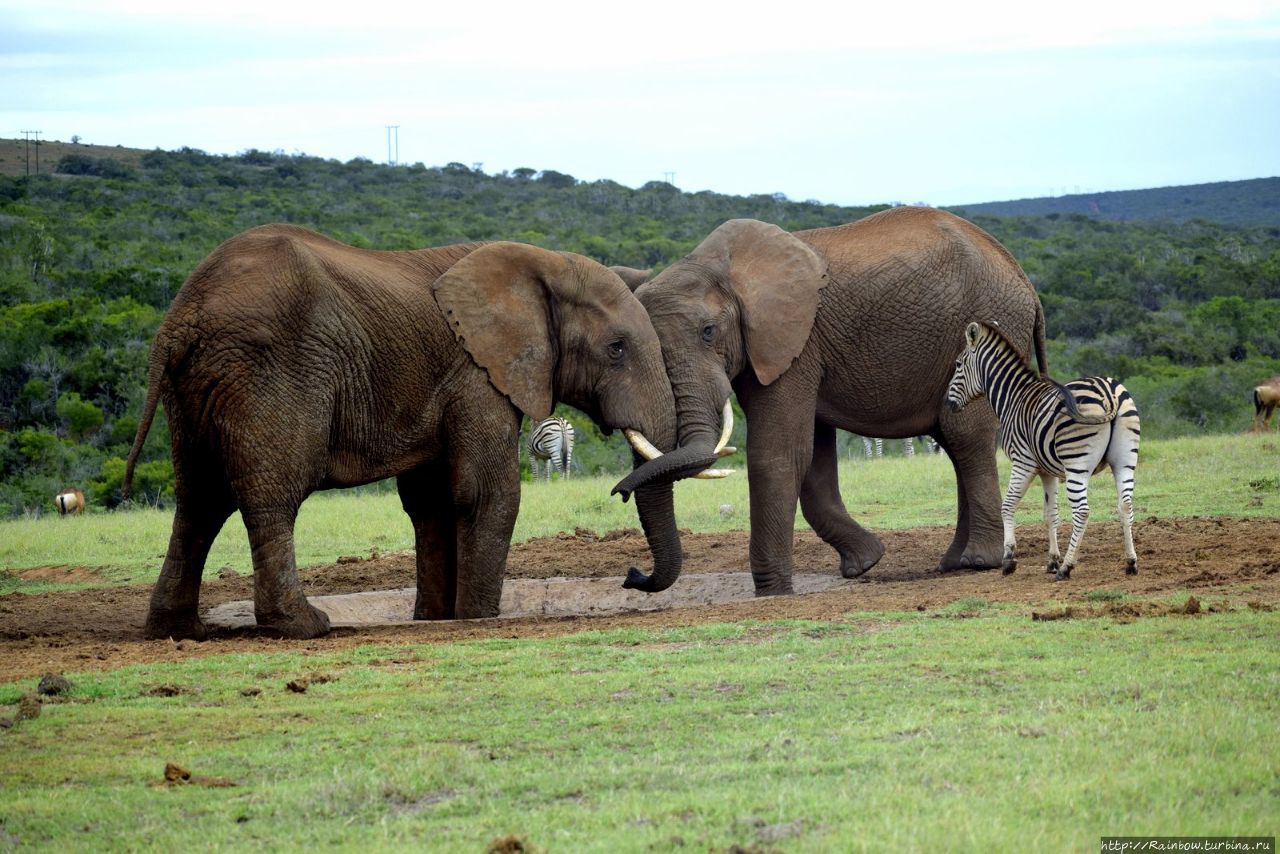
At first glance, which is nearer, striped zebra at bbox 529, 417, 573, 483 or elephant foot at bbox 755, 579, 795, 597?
elephant foot at bbox 755, 579, 795, 597

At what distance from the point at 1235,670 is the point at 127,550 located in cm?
1146

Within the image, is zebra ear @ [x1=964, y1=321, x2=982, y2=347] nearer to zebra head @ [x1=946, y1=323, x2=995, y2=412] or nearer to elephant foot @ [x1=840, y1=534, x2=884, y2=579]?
zebra head @ [x1=946, y1=323, x2=995, y2=412]

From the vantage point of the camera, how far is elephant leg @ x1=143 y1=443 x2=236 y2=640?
1027cm

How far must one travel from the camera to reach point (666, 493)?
1112cm

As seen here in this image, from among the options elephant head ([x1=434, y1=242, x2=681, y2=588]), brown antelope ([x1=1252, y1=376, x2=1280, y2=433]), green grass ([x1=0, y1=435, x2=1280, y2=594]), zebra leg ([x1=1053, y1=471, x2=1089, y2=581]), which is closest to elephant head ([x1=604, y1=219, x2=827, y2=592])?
elephant head ([x1=434, y1=242, x2=681, y2=588])

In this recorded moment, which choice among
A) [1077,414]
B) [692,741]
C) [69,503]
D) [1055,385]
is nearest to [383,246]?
[69,503]

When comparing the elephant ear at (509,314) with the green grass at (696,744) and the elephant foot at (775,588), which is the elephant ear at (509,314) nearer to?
the elephant foot at (775,588)

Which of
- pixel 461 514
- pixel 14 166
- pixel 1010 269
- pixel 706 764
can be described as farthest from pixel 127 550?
pixel 14 166

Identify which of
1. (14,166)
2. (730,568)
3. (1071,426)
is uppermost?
(14,166)

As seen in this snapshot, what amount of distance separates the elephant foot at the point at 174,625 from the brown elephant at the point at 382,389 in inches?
0.5

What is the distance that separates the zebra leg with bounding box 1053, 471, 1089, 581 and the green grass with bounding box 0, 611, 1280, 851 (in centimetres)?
156

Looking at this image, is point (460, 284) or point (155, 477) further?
point (155, 477)

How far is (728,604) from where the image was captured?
10.6 meters

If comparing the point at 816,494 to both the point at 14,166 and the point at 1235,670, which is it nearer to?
the point at 1235,670
